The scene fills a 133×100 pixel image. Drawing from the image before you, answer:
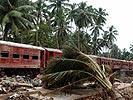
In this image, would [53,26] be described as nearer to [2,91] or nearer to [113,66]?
[113,66]

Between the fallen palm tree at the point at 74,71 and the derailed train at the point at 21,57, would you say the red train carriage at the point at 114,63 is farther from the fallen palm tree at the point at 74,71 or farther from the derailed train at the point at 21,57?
the fallen palm tree at the point at 74,71

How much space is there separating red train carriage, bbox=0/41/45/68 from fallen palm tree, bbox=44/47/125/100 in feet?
20.8

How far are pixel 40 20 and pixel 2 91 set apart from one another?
91.7ft

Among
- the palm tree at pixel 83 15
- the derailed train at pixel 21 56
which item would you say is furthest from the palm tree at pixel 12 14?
the palm tree at pixel 83 15

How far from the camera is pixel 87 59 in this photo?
9156mm

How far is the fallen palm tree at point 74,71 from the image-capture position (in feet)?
26.1

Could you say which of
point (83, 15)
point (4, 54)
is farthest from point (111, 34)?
point (4, 54)

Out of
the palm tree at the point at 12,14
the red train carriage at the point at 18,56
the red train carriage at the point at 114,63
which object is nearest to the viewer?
the red train carriage at the point at 18,56

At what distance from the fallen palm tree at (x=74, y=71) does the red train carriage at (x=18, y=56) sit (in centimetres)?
634

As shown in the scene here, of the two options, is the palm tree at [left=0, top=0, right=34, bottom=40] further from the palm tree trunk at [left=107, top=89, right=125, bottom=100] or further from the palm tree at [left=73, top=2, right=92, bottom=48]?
the palm tree trunk at [left=107, top=89, right=125, bottom=100]

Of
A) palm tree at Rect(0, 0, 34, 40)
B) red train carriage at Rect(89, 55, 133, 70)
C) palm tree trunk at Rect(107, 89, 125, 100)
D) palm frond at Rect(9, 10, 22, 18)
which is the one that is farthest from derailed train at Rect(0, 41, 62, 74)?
red train carriage at Rect(89, 55, 133, 70)

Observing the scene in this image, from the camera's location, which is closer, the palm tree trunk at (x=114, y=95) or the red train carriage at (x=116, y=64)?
the palm tree trunk at (x=114, y=95)

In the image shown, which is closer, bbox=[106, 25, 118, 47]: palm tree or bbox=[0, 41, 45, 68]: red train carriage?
bbox=[0, 41, 45, 68]: red train carriage

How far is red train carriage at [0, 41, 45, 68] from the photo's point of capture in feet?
47.0
